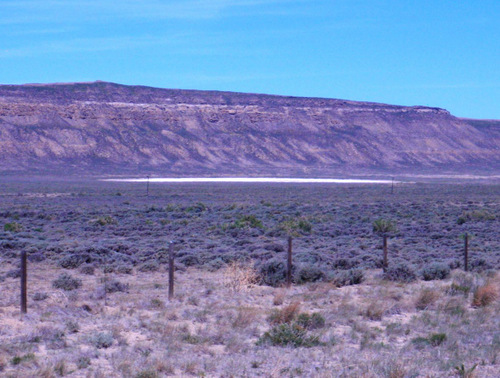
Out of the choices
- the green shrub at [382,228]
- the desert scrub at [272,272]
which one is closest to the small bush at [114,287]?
the desert scrub at [272,272]

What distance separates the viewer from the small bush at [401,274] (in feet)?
47.5

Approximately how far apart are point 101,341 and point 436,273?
873 cm

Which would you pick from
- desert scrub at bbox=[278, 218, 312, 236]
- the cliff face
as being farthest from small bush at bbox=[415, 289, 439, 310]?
the cliff face

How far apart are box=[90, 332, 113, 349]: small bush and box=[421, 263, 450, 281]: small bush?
8379 millimetres

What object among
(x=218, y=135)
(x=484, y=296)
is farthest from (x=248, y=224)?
(x=218, y=135)

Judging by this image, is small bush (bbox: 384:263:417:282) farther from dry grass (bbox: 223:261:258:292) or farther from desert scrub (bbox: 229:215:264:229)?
desert scrub (bbox: 229:215:264:229)

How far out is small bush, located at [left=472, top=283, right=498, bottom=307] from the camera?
464 inches

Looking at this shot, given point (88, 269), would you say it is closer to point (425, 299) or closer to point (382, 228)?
point (425, 299)

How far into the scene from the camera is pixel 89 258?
1712 centimetres

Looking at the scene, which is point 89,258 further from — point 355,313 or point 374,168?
point 374,168

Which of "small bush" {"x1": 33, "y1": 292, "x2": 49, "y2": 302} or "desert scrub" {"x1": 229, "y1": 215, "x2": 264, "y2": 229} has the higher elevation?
"small bush" {"x1": 33, "y1": 292, "x2": 49, "y2": 302}

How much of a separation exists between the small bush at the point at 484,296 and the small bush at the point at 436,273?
2.64m

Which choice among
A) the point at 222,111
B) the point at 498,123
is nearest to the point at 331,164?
the point at 222,111

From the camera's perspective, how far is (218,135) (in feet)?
393
